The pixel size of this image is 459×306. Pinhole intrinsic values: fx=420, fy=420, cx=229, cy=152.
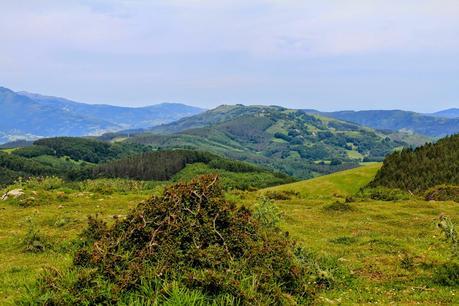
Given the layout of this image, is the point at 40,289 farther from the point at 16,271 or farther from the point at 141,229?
the point at 16,271

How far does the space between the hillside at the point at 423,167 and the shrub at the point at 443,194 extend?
81.8ft

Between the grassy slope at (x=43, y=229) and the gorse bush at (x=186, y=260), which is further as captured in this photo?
the grassy slope at (x=43, y=229)

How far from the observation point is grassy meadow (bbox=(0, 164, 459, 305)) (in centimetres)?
1501

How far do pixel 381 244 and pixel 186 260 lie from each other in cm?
1535

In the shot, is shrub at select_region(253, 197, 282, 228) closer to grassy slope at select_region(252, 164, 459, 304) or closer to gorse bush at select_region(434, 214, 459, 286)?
grassy slope at select_region(252, 164, 459, 304)

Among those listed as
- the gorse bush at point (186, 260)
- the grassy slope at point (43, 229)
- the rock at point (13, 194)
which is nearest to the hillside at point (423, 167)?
the grassy slope at point (43, 229)

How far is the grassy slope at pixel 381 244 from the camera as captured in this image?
1478 cm

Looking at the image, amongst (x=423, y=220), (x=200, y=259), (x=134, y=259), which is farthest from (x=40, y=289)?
(x=423, y=220)

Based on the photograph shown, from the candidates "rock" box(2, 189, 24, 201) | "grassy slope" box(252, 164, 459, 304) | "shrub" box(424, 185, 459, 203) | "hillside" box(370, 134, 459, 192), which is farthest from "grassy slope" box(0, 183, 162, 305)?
Result: "hillside" box(370, 134, 459, 192)

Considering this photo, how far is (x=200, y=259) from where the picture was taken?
1095 centimetres

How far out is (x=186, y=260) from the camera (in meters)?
11.1

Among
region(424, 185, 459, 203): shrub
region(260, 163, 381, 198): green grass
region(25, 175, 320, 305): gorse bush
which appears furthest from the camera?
region(260, 163, 381, 198): green grass

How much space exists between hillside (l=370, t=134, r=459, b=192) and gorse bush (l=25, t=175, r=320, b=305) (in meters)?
71.3

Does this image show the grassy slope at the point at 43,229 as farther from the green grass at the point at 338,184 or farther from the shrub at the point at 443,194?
the green grass at the point at 338,184
